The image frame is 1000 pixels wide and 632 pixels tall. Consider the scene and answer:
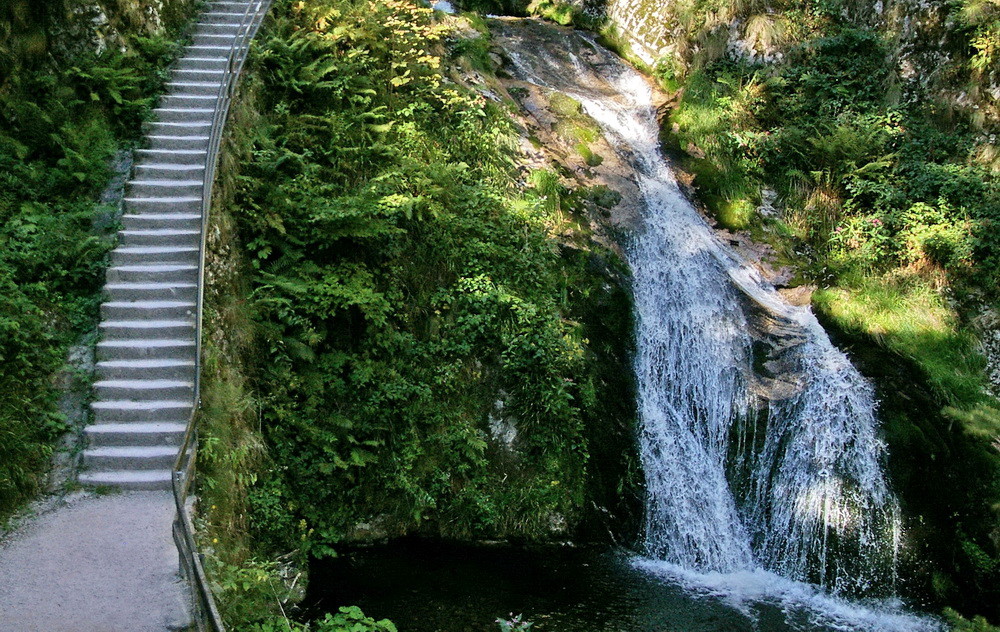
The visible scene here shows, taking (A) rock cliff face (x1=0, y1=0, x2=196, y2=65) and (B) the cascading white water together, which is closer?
(A) rock cliff face (x1=0, y1=0, x2=196, y2=65)

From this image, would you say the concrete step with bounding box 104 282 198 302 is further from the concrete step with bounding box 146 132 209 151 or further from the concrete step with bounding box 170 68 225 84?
the concrete step with bounding box 170 68 225 84

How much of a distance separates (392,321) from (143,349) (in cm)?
326

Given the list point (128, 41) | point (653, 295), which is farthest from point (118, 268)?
point (653, 295)

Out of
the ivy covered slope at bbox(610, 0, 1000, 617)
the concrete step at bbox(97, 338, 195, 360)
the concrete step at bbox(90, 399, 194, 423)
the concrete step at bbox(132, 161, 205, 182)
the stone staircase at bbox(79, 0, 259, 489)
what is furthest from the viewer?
the ivy covered slope at bbox(610, 0, 1000, 617)

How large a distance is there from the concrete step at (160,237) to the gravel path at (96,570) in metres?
3.38

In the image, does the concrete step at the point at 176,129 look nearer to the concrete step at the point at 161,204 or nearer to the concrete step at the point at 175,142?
the concrete step at the point at 175,142

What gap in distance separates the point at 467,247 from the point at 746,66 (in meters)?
9.04

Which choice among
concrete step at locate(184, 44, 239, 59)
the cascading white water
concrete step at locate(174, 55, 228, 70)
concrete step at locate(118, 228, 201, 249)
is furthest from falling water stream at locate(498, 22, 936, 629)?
concrete step at locate(184, 44, 239, 59)

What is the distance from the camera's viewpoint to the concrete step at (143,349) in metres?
7.71

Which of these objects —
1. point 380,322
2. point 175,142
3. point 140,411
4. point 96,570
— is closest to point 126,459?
point 140,411

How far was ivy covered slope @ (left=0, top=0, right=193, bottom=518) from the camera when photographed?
22.8 feet

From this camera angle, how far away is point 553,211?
12.1m

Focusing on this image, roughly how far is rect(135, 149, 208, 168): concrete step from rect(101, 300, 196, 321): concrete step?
241cm

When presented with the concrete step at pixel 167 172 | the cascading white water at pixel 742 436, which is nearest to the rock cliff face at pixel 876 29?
the cascading white water at pixel 742 436
